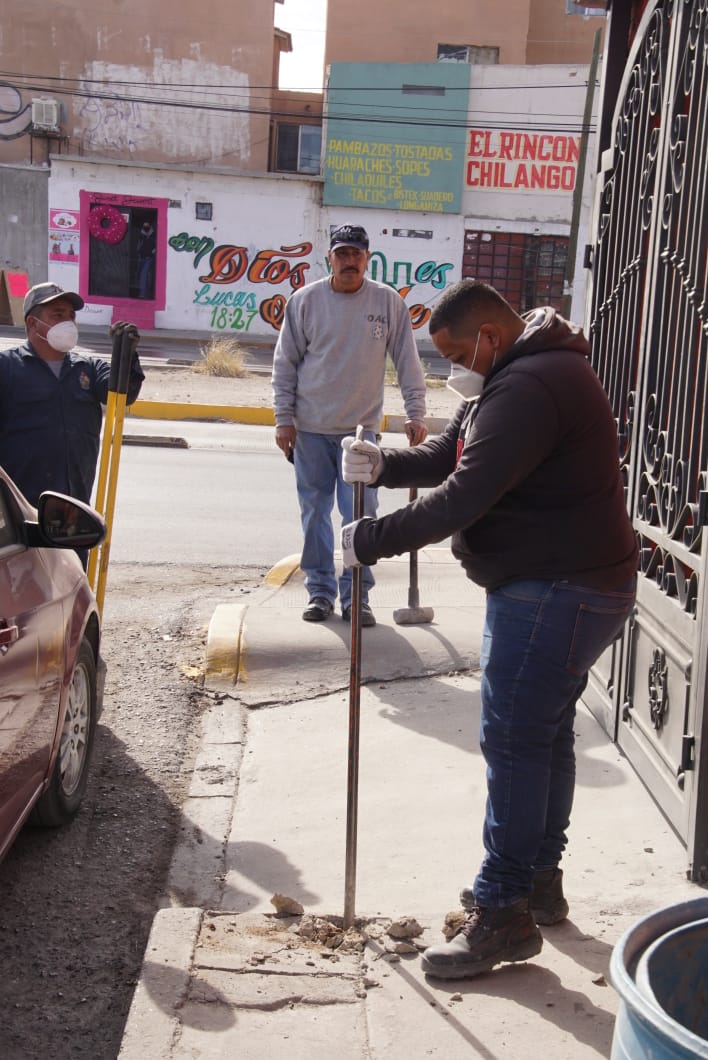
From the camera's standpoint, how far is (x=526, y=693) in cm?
326

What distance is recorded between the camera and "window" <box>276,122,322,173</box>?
38156mm

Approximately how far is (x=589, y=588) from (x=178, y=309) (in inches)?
1306

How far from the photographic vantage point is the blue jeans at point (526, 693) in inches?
128

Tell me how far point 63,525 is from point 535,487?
1623 millimetres

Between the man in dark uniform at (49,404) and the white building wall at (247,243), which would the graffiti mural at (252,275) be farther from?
the man in dark uniform at (49,404)

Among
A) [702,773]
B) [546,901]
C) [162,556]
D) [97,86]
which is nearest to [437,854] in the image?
[546,901]

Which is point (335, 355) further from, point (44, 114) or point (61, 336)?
point (44, 114)

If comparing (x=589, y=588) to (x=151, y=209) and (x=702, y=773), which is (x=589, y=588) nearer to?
(x=702, y=773)

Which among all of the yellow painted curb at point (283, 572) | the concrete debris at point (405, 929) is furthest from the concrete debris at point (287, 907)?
the yellow painted curb at point (283, 572)

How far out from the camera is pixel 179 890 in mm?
4047

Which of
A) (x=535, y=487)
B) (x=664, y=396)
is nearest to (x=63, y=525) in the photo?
(x=535, y=487)

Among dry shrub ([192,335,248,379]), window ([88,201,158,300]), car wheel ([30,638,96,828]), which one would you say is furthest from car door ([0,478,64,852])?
window ([88,201,158,300])

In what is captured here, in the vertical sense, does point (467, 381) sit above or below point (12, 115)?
below

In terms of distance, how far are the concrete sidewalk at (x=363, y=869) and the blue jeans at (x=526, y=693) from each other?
35 centimetres
